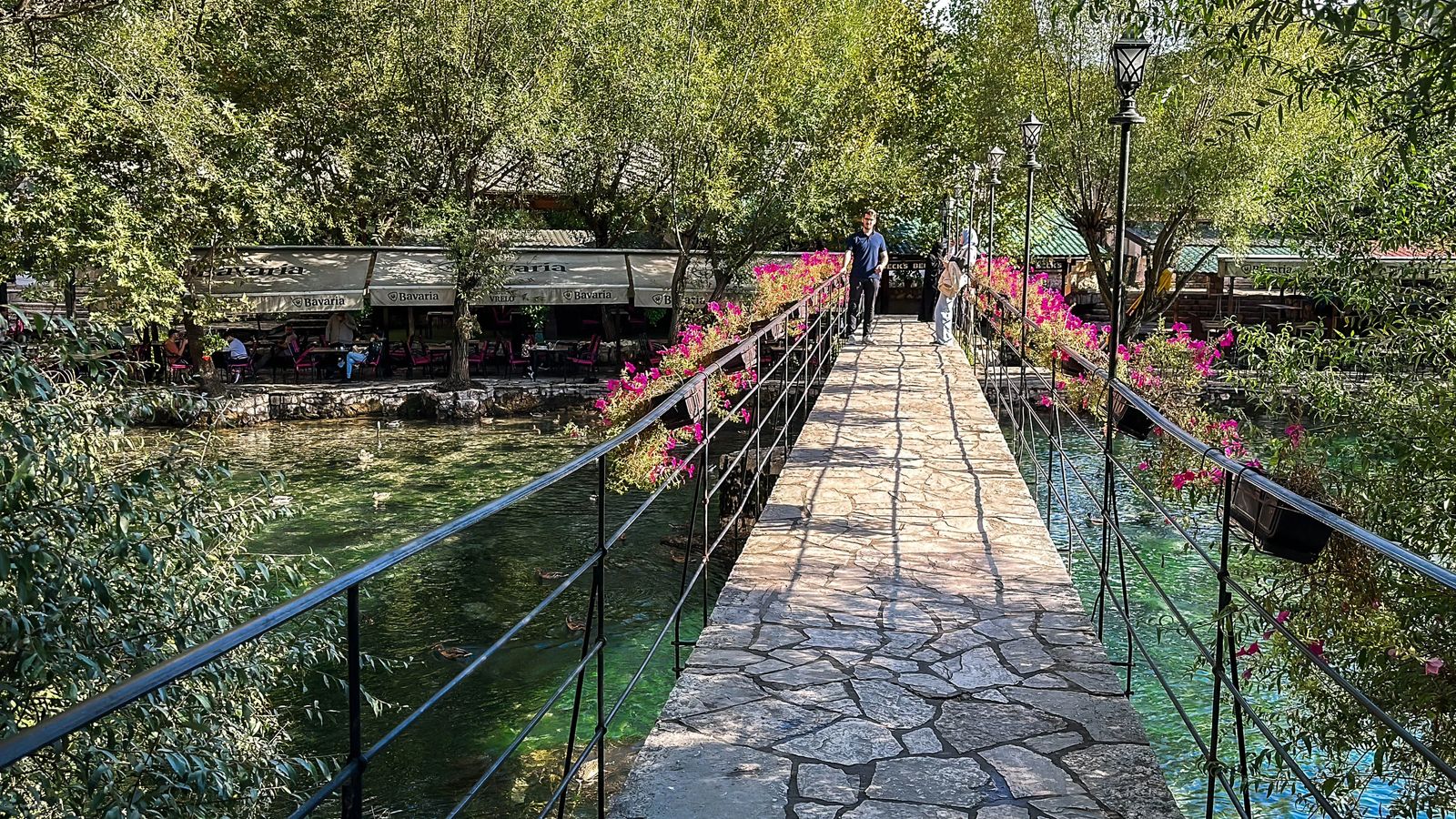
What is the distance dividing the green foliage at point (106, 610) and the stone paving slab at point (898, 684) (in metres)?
1.83

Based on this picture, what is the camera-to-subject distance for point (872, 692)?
4770mm

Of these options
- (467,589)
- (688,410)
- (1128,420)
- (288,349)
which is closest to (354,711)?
(688,410)

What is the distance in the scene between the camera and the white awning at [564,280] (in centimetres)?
2880

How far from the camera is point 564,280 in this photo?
29188 millimetres

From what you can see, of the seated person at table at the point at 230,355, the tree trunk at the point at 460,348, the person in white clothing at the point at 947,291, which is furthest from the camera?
the seated person at table at the point at 230,355

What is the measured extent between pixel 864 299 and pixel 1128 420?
43.0 ft

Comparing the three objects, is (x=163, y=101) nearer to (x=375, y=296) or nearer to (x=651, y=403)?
(x=375, y=296)

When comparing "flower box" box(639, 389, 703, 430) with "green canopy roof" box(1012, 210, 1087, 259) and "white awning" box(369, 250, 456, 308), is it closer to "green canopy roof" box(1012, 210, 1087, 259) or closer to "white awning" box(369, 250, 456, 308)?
"white awning" box(369, 250, 456, 308)

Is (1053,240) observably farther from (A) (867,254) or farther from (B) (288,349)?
(B) (288,349)

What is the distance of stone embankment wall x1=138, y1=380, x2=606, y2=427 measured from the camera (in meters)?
25.5

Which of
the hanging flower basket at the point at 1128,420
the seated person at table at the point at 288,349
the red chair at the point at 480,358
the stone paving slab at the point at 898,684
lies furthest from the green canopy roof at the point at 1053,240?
the hanging flower basket at the point at 1128,420

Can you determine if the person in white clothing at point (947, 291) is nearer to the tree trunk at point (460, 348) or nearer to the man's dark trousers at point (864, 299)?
the man's dark trousers at point (864, 299)

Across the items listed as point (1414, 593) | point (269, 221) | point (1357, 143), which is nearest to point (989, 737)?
point (1414, 593)

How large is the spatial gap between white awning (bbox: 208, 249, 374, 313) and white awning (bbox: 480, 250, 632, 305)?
3365 millimetres
